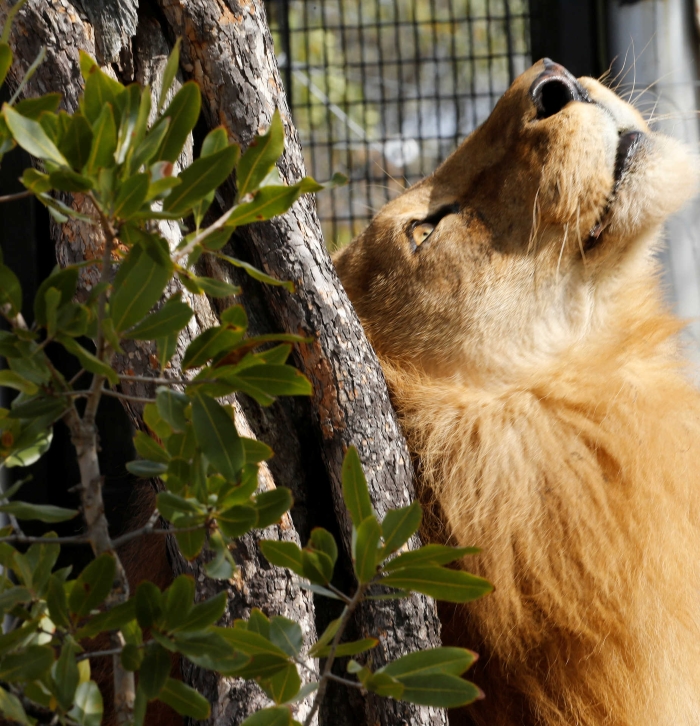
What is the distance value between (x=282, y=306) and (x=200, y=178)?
0.48m

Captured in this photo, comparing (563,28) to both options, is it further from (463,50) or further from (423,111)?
(463,50)

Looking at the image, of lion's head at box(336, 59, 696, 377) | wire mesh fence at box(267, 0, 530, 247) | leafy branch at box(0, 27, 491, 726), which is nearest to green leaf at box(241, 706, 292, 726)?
leafy branch at box(0, 27, 491, 726)

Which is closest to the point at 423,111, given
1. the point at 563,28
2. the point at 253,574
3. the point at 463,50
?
the point at 463,50

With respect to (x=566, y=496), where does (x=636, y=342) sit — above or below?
above

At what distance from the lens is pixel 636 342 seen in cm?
143

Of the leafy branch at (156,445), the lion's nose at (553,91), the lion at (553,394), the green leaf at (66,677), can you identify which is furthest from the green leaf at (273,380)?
the lion's nose at (553,91)

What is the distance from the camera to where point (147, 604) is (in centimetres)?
58

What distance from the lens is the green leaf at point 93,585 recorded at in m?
0.59

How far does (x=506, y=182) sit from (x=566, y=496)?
0.51m

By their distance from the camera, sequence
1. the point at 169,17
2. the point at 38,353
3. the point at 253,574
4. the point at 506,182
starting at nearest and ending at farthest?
the point at 38,353 → the point at 253,574 → the point at 169,17 → the point at 506,182

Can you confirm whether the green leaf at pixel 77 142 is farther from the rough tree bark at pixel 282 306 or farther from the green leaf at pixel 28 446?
the rough tree bark at pixel 282 306

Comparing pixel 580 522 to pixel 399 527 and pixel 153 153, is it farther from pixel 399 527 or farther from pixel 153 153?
pixel 153 153

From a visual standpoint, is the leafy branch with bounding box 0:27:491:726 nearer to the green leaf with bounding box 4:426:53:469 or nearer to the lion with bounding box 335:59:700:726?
the green leaf with bounding box 4:426:53:469

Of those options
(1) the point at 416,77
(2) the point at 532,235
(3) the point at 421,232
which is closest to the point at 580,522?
(2) the point at 532,235
